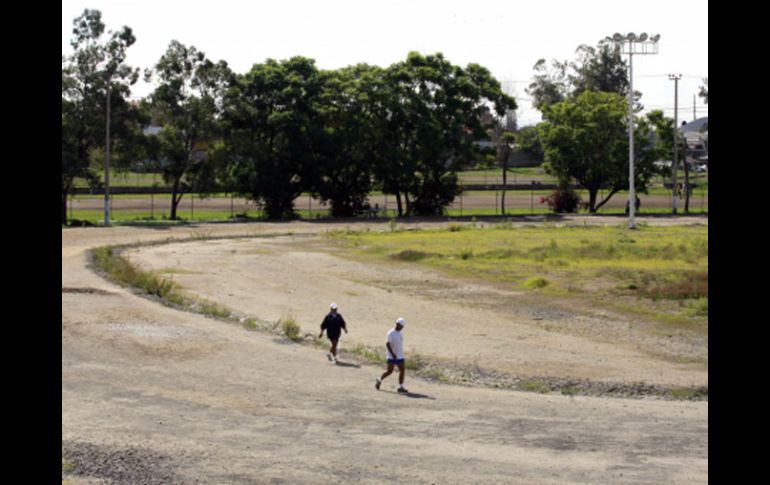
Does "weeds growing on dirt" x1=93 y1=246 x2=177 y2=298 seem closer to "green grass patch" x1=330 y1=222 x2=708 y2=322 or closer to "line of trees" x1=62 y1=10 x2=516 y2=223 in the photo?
"green grass patch" x1=330 y1=222 x2=708 y2=322

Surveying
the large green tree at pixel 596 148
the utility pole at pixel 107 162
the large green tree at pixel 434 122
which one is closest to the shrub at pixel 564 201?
the large green tree at pixel 596 148

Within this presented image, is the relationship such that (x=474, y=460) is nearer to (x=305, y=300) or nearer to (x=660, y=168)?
(x=305, y=300)

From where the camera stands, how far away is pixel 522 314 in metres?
35.0

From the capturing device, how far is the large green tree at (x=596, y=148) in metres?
88.7

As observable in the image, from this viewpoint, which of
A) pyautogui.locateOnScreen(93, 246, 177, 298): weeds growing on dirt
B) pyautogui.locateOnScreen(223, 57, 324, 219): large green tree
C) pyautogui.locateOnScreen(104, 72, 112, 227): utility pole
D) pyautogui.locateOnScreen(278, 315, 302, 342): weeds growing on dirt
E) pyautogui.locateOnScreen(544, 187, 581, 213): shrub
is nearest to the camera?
pyautogui.locateOnScreen(278, 315, 302, 342): weeds growing on dirt

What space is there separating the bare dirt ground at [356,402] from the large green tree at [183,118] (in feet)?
115

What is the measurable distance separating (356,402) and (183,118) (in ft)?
187

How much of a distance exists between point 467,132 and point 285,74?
16.7 meters

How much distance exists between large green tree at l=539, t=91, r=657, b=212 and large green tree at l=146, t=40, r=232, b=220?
33.2 m

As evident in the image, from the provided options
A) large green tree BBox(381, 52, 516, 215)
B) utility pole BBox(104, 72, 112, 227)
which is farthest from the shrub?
utility pole BBox(104, 72, 112, 227)

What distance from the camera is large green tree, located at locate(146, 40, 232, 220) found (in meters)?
74.9

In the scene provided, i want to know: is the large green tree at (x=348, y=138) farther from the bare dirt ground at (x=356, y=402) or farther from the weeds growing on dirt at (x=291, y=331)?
the weeds growing on dirt at (x=291, y=331)

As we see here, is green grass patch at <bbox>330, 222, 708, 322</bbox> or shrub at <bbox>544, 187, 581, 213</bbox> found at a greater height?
shrub at <bbox>544, 187, 581, 213</bbox>

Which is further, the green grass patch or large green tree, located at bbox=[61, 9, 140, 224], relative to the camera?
large green tree, located at bbox=[61, 9, 140, 224]
